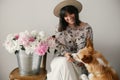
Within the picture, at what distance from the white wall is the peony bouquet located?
310mm

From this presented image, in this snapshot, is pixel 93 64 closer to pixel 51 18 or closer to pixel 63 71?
pixel 63 71

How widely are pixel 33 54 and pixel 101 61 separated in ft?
1.71

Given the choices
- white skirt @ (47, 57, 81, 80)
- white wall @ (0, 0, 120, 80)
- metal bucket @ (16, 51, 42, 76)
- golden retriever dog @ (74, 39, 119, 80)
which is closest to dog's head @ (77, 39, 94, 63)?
golden retriever dog @ (74, 39, 119, 80)

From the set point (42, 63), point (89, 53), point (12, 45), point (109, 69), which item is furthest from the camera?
point (42, 63)

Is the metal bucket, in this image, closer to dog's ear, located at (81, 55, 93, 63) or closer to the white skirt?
the white skirt

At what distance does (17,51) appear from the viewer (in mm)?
1718

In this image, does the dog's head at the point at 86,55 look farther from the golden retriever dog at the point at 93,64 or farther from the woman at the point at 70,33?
the woman at the point at 70,33

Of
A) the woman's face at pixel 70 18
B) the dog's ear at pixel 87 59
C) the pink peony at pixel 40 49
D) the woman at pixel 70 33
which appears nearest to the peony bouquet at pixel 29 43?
the pink peony at pixel 40 49

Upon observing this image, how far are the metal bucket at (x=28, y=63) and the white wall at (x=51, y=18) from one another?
13.7 inches

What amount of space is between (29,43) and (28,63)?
0.17 meters

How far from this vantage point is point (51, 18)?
78.4 inches

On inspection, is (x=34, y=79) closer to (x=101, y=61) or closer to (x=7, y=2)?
(x=101, y=61)

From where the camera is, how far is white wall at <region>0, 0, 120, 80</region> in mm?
1974

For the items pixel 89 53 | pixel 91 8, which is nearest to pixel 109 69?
pixel 89 53
